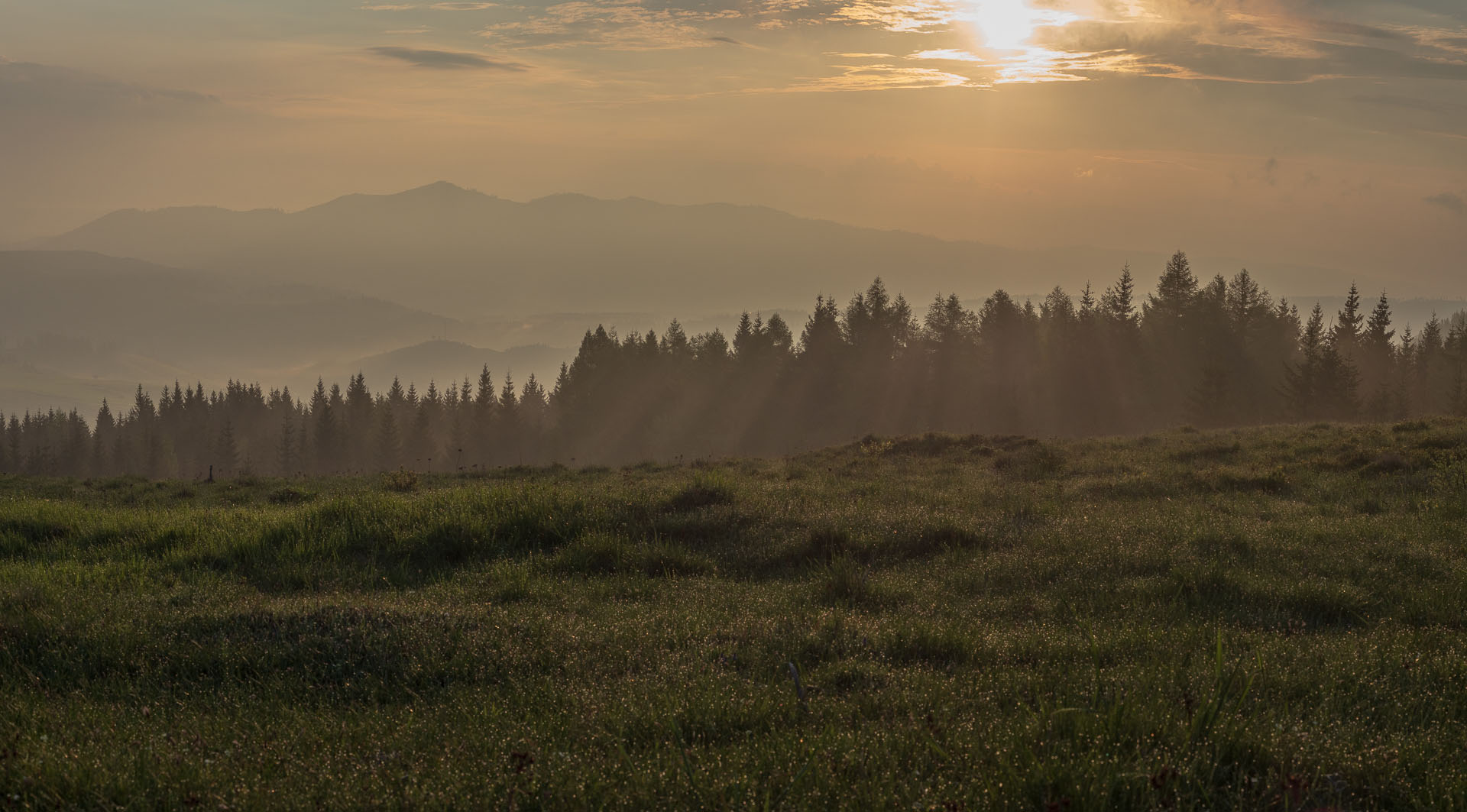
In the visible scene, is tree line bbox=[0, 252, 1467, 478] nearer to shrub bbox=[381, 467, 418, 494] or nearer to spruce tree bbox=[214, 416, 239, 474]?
spruce tree bbox=[214, 416, 239, 474]

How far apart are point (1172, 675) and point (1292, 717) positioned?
0.79 meters

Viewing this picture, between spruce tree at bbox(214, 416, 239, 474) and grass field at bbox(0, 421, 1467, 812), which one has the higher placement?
grass field at bbox(0, 421, 1467, 812)

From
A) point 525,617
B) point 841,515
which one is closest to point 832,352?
point 841,515

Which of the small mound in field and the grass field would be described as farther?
the small mound in field

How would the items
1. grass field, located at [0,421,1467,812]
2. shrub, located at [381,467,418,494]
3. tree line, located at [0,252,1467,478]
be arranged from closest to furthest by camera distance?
1. grass field, located at [0,421,1467,812]
2. shrub, located at [381,467,418,494]
3. tree line, located at [0,252,1467,478]

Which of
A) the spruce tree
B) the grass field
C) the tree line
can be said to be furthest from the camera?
the spruce tree

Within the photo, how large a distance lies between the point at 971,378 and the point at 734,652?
8288 centimetres

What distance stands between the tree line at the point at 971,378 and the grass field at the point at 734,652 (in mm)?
54880

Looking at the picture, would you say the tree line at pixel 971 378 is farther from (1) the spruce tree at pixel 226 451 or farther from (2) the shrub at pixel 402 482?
(2) the shrub at pixel 402 482

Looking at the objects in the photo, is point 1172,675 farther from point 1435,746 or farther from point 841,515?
point 841,515

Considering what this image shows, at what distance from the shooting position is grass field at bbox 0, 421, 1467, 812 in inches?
187

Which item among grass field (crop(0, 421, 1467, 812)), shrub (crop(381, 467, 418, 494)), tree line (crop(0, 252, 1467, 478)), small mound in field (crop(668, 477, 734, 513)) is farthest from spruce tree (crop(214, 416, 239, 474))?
small mound in field (crop(668, 477, 734, 513))

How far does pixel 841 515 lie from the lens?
548 inches

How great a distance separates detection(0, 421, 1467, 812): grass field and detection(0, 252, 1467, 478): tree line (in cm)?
5488
